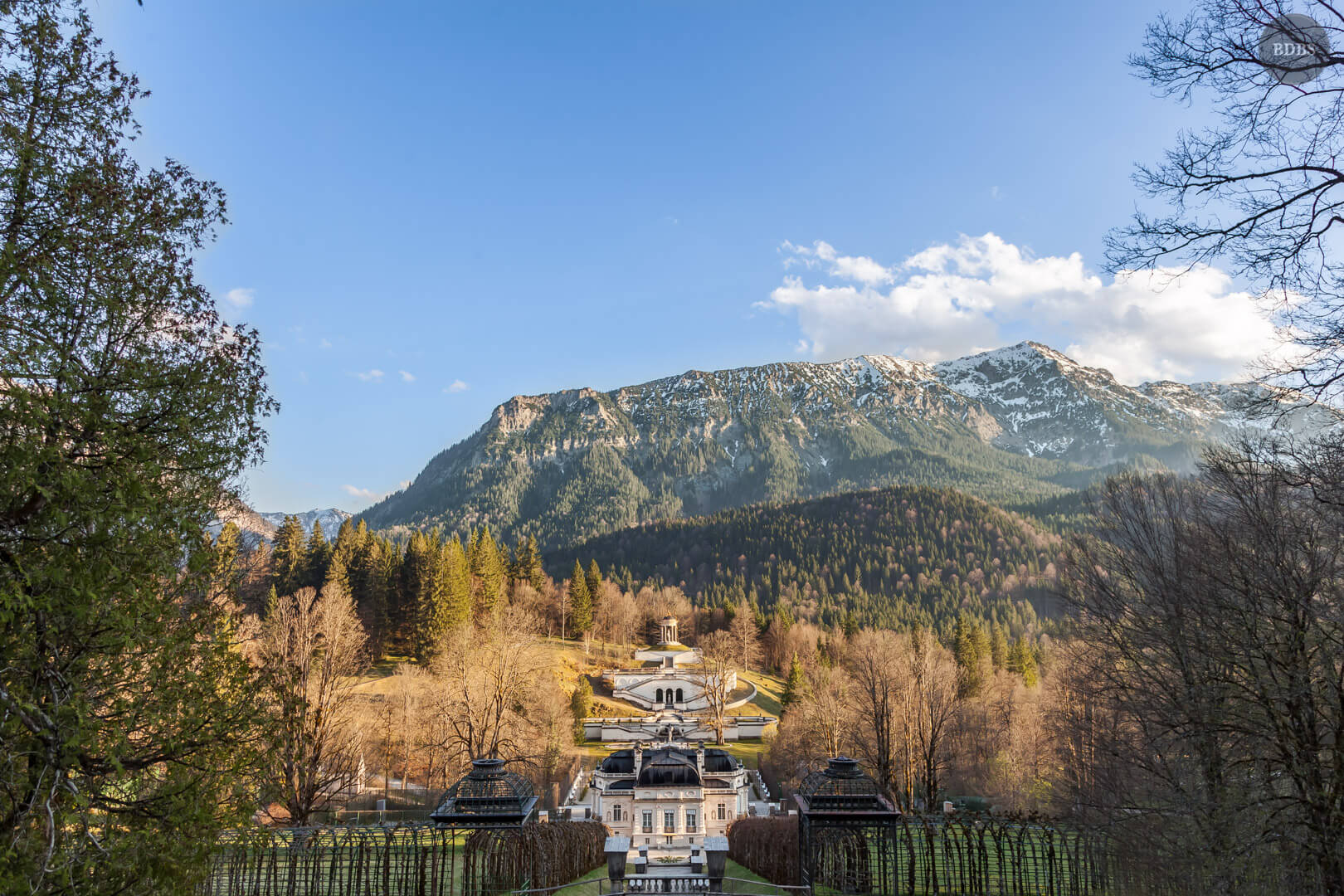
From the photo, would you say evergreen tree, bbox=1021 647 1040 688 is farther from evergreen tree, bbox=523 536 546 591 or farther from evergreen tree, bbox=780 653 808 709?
evergreen tree, bbox=523 536 546 591

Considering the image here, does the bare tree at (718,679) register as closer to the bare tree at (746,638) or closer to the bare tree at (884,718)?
the bare tree at (746,638)

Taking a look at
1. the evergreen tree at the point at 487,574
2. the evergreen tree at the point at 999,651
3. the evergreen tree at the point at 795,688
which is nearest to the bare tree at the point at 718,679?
the evergreen tree at the point at 795,688

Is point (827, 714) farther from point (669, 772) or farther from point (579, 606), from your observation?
point (579, 606)

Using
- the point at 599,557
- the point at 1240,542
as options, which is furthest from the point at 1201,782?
the point at 599,557

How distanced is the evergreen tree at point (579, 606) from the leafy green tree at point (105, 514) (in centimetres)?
7183

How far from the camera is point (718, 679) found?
192 ft

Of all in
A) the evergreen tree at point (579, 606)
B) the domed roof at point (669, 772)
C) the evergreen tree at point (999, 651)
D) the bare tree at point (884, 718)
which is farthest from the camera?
the evergreen tree at point (579, 606)

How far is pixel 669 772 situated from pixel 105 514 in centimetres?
3070

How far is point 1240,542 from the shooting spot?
1298cm

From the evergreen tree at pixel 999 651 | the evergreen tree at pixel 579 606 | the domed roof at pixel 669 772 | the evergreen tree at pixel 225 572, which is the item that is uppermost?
the evergreen tree at pixel 225 572

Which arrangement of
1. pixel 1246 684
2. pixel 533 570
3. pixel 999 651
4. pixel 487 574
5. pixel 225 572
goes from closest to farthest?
1. pixel 225 572
2. pixel 1246 684
3. pixel 487 574
4. pixel 999 651
5. pixel 533 570

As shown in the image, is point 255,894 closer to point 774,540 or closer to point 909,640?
point 909,640

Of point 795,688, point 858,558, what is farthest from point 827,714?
point 858,558

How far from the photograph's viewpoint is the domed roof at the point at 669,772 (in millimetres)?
33062
